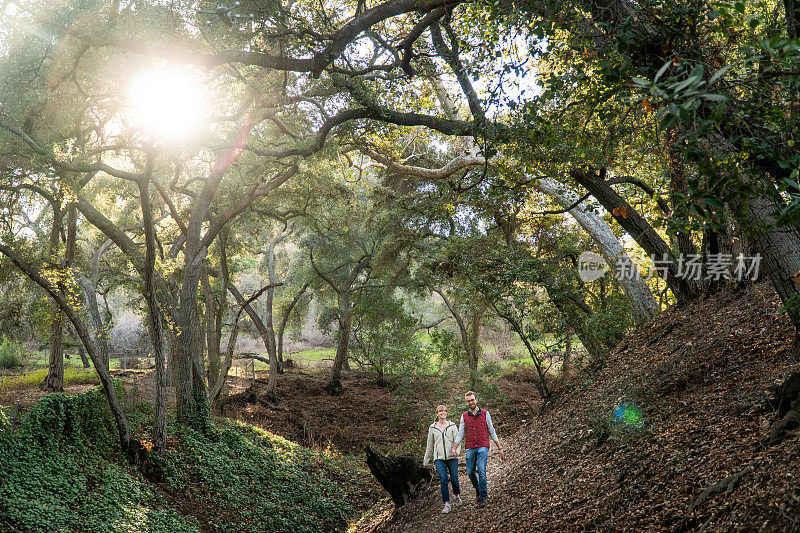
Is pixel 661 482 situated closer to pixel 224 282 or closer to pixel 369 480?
pixel 369 480

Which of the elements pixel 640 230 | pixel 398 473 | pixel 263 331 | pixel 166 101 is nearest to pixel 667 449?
pixel 640 230

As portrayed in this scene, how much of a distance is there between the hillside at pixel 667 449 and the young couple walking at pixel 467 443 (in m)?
→ 0.34

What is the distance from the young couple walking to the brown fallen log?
1.66 meters

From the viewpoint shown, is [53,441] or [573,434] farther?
[53,441]

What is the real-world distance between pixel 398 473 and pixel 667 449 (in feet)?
16.5

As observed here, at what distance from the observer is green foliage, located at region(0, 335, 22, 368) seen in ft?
76.0

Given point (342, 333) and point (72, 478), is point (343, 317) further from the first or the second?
point (72, 478)

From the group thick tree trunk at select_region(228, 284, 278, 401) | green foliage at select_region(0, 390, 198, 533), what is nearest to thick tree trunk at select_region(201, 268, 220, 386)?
thick tree trunk at select_region(228, 284, 278, 401)

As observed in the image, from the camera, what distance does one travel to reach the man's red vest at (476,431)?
720 centimetres

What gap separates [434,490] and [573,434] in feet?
8.48

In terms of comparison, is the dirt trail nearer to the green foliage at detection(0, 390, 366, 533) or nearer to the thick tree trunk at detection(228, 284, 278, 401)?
the green foliage at detection(0, 390, 366, 533)

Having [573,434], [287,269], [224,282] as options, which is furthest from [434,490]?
[287,269]

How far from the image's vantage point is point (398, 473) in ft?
30.2

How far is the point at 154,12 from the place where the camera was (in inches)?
337
